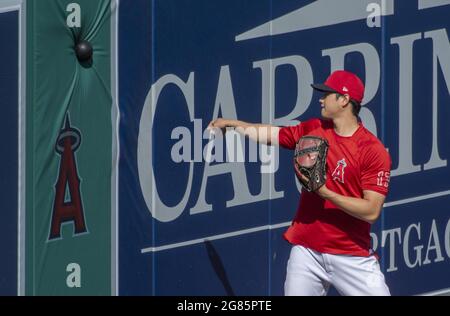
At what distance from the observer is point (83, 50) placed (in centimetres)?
827

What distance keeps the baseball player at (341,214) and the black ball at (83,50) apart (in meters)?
1.36

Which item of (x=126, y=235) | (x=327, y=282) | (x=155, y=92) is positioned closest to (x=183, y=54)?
(x=155, y=92)

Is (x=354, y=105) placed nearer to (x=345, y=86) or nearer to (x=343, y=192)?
(x=345, y=86)

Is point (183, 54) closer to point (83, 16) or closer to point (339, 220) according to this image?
point (83, 16)

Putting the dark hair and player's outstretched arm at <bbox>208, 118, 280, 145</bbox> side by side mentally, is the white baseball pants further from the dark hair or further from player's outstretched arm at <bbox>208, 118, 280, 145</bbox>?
the dark hair

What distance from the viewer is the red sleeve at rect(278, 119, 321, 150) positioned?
8.26 meters

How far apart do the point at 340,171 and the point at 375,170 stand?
20cm

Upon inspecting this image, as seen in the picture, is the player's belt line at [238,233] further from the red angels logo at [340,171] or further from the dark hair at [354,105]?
the dark hair at [354,105]

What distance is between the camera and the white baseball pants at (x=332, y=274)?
7996 mm

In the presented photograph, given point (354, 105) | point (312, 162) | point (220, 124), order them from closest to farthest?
point (312, 162) → point (354, 105) → point (220, 124)
